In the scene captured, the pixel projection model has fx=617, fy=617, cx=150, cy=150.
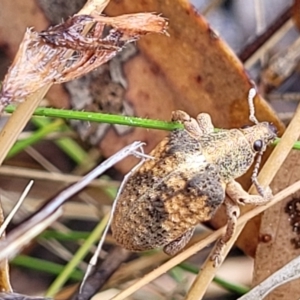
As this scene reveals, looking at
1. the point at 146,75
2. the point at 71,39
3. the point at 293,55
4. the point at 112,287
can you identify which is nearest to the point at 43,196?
the point at 112,287

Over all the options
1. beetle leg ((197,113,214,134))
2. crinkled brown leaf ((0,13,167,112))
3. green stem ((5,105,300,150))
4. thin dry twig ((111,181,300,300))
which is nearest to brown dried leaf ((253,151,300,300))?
thin dry twig ((111,181,300,300))

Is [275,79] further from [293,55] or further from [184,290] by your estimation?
[184,290]

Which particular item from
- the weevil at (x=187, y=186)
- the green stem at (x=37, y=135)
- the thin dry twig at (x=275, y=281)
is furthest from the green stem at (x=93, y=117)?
the green stem at (x=37, y=135)

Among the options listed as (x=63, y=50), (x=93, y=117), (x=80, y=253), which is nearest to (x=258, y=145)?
(x=93, y=117)

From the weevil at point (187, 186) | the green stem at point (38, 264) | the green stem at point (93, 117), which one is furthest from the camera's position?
the green stem at point (38, 264)

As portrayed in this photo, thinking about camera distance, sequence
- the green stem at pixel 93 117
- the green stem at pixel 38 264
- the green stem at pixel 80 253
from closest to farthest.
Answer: the green stem at pixel 93 117, the green stem at pixel 80 253, the green stem at pixel 38 264

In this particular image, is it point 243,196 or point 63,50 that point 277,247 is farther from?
point 63,50

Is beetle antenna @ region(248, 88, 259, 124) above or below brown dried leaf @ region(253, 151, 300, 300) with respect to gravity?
above

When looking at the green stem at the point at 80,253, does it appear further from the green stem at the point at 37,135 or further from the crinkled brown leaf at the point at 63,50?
the crinkled brown leaf at the point at 63,50

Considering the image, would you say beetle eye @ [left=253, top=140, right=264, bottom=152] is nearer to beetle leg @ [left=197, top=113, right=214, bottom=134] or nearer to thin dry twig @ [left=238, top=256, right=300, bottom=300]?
beetle leg @ [left=197, top=113, right=214, bottom=134]
